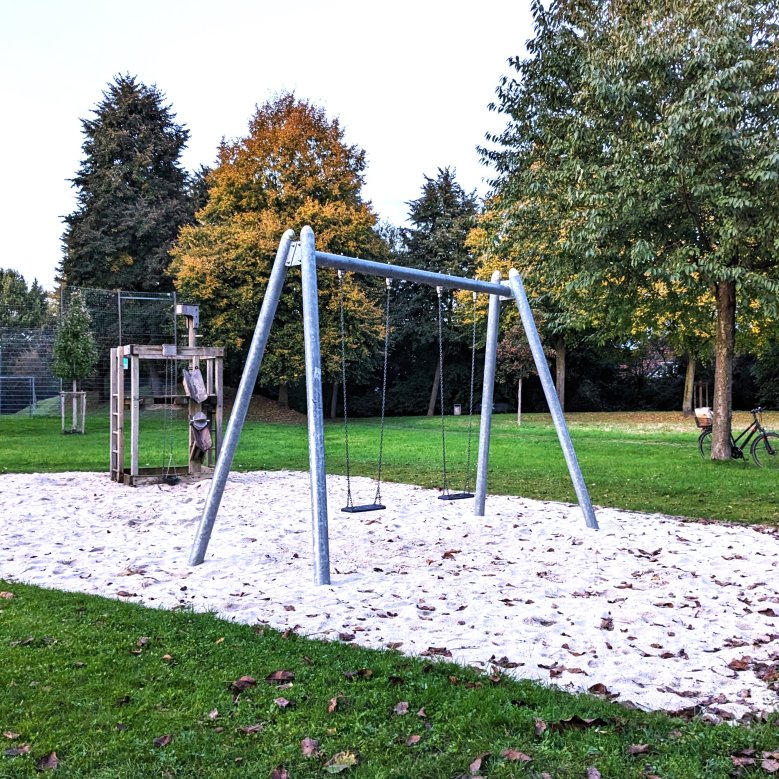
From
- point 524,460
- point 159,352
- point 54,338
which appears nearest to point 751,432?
point 524,460

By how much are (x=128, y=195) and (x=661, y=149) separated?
2529 centimetres

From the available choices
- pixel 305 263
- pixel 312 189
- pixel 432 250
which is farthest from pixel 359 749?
pixel 432 250

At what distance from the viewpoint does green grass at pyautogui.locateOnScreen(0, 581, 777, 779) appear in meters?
2.74

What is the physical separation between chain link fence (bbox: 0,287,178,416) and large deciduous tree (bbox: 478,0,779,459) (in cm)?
1259

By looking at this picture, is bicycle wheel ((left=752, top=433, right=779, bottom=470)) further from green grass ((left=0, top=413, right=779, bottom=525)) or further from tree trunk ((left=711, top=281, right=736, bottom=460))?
tree trunk ((left=711, top=281, right=736, bottom=460))

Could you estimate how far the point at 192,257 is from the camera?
24.9 metres

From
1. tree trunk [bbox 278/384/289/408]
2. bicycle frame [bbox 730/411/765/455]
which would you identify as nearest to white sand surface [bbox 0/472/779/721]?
bicycle frame [bbox 730/411/765/455]

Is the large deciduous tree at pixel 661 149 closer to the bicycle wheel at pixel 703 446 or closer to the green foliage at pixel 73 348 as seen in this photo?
the bicycle wheel at pixel 703 446

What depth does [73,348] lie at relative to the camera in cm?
1947

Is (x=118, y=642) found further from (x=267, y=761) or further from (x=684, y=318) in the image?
(x=684, y=318)

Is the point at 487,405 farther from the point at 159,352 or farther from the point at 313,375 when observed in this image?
the point at 159,352

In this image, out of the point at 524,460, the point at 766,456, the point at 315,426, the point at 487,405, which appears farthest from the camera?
the point at 766,456

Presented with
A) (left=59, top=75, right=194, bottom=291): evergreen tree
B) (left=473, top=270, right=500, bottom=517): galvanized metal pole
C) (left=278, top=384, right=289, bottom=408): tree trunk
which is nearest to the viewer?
(left=473, top=270, right=500, bottom=517): galvanized metal pole

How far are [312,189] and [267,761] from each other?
25.4 m
